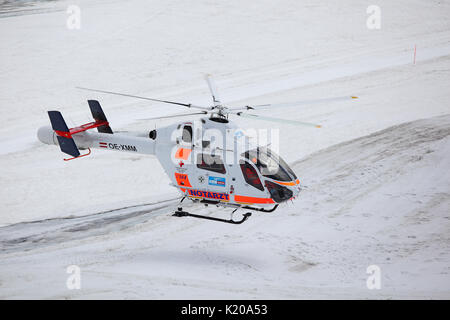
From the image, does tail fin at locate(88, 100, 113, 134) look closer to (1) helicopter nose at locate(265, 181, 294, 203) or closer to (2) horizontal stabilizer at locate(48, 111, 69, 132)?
(2) horizontal stabilizer at locate(48, 111, 69, 132)

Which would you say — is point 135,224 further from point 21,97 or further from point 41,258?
point 21,97

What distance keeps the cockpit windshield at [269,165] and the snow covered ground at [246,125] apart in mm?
2505

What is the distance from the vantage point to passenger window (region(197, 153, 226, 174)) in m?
12.1

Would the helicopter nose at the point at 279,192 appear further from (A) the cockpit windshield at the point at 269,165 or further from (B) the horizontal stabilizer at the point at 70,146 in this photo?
(B) the horizontal stabilizer at the point at 70,146

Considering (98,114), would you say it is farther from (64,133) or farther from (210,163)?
(210,163)

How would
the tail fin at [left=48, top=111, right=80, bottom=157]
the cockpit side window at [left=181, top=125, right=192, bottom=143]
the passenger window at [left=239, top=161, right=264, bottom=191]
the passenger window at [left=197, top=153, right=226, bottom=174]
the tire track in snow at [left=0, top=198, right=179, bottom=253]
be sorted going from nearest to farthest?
the passenger window at [left=239, top=161, right=264, bottom=191], the passenger window at [left=197, top=153, right=226, bottom=174], the cockpit side window at [left=181, top=125, right=192, bottom=143], the tail fin at [left=48, top=111, right=80, bottom=157], the tire track in snow at [left=0, top=198, right=179, bottom=253]

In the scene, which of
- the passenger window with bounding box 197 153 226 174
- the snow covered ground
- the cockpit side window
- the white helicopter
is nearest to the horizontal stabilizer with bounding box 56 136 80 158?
the white helicopter

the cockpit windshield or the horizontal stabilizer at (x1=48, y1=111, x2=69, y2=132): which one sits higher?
the horizontal stabilizer at (x1=48, y1=111, x2=69, y2=132)

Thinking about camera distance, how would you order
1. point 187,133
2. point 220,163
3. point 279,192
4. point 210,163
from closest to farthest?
1. point 279,192
2. point 220,163
3. point 210,163
4. point 187,133

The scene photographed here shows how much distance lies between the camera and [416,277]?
12.3m

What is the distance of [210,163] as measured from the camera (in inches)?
483

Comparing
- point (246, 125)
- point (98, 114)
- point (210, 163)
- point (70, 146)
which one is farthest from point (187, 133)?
point (246, 125)

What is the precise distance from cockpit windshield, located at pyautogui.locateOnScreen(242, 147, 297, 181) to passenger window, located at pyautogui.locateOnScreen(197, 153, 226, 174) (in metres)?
0.64

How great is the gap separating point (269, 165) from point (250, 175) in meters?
0.49
